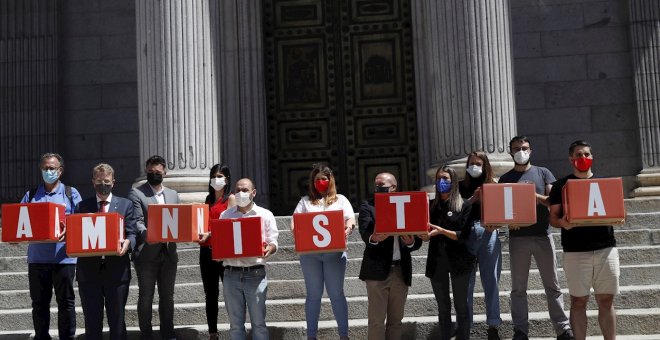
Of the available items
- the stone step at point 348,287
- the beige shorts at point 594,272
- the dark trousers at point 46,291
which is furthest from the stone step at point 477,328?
the beige shorts at point 594,272

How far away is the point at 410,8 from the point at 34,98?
6398 millimetres

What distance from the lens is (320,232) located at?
997cm

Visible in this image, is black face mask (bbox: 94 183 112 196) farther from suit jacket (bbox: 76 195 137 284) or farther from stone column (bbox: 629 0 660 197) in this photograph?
stone column (bbox: 629 0 660 197)

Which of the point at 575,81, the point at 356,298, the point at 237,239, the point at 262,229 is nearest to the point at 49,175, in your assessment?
the point at 237,239

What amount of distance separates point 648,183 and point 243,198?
27.0ft

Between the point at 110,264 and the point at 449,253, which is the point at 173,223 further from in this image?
the point at 449,253

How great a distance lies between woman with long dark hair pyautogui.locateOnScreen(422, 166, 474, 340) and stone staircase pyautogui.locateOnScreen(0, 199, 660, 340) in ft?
2.04

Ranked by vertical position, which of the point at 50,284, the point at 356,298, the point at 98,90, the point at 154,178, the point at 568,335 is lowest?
the point at 568,335

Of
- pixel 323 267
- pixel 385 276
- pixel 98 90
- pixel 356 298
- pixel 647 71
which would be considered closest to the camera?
pixel 385 276

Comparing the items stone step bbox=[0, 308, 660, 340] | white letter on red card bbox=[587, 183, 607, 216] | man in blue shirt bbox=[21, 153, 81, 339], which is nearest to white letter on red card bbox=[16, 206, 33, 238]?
man in blue shirt bbox=[21, 153, 81, 339]

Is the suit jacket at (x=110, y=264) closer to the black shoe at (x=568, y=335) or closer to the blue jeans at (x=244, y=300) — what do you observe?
the blue jeans at (x=244, y=300)

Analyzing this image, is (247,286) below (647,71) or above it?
below

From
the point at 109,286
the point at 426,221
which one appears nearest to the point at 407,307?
the point at 426,221

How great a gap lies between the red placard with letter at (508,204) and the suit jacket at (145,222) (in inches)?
133
